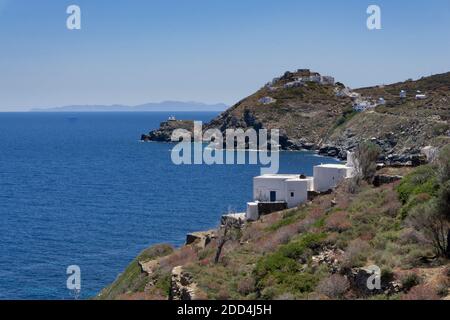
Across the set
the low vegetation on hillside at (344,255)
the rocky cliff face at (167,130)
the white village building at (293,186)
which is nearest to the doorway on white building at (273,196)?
the white village building at (293,186)

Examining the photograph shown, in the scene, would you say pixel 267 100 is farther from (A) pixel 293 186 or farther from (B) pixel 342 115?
(A) pixel 293 186

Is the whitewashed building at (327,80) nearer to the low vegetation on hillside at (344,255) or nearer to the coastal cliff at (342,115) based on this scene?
the coastal cliff at (342,115)

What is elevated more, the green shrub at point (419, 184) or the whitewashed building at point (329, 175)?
the green shrub at point (419, 184)

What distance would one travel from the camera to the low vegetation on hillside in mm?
16953

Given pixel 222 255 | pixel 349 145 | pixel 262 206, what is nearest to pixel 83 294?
pixel 262 206

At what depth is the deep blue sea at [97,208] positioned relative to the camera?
39656 mm

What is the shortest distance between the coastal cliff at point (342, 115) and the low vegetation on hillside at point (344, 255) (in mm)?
65160

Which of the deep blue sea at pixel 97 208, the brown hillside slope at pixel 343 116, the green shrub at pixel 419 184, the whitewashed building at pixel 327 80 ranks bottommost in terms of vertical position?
the deep blue sea at pixel 97 208

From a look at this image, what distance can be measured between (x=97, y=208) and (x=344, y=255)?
4748cm

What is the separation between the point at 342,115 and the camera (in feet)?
426

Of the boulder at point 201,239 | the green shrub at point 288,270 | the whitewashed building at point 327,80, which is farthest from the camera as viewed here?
the whitewashed building at point 327,80

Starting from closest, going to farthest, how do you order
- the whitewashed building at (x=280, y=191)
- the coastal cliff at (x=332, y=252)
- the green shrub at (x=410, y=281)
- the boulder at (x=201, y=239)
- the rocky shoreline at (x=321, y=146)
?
the green shrub at (x=410, y=281) → the coastal cliff at (x=332, y=252) → the boulder at (x=201, y=239) → the whitewashed building at (x=280, y=191) → the rocky shoreline at (x=321, y=146)

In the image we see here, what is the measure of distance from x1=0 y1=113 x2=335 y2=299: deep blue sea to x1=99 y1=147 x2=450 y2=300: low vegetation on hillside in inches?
481

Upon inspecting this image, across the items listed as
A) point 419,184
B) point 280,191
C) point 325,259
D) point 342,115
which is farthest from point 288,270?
point 342,115
